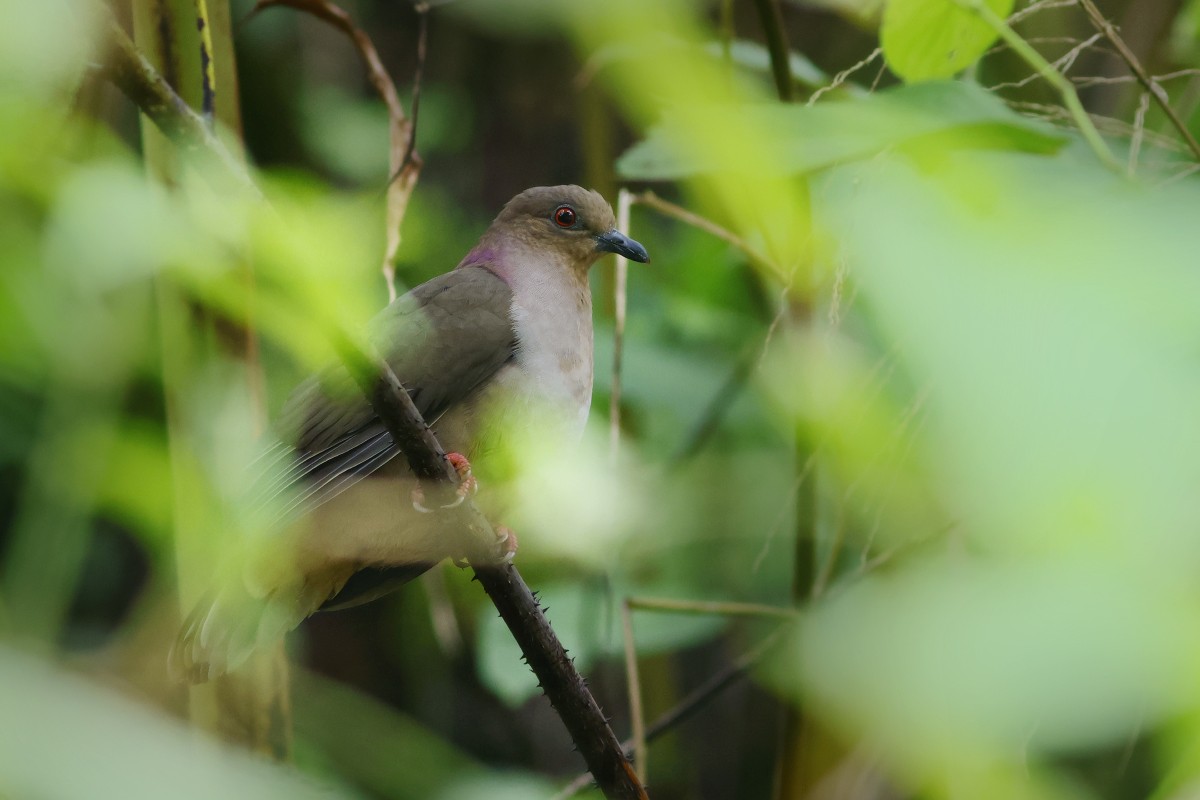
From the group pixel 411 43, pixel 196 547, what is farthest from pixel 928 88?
pixel 411 43

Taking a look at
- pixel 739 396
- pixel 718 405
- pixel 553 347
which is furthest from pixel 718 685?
pixel 553 347

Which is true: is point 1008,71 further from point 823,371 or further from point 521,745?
point 521,745

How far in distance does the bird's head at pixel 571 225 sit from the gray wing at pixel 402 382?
0.30m

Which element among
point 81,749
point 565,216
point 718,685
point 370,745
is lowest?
point 370,745

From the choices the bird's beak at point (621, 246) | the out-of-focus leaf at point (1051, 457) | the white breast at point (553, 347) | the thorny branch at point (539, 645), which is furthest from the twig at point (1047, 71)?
the bird's beak at point (621, 246)

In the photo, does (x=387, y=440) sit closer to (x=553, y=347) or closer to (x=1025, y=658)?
(x=553, y=347)

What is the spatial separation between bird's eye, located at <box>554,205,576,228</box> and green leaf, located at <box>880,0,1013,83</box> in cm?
84

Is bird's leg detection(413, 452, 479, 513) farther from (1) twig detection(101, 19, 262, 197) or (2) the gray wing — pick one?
(1) twig detection(101, 19, 262, 197)

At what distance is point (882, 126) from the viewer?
811 mm

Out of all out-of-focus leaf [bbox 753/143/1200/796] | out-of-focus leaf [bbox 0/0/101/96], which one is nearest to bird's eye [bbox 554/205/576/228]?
out-of-focus leaf [bbox 753/143/1200/796]

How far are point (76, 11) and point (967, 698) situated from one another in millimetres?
560

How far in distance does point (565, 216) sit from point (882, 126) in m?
1.42

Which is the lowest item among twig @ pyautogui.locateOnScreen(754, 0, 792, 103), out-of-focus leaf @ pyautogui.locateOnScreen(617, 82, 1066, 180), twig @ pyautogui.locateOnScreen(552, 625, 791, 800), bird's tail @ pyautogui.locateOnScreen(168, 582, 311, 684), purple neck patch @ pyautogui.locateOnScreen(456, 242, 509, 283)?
twig @ pyautogui.locateOnScreen(552, 625, 791, 800)

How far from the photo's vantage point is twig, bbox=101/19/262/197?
748mm
